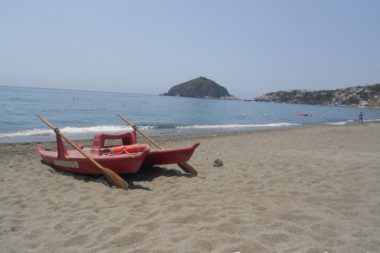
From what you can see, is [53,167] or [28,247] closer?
[28,247]

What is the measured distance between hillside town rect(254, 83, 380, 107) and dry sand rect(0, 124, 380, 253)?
121066mm

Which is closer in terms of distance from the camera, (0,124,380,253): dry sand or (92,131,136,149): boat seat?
(0,124,380,253): dry sand

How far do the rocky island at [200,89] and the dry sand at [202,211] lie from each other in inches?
6791

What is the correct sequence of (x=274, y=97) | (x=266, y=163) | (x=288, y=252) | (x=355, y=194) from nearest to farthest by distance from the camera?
(x=288, y=252)
(x=355, y=194)
(x=266, y=163)
(x=274, y=97)

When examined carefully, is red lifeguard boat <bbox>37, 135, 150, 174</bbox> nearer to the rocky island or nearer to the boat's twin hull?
the boat's twin hull

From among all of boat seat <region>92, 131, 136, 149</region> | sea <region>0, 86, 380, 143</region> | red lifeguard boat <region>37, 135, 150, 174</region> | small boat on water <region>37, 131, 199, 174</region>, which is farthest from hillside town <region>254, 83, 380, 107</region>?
red lifeguard boat <region>37, 135, 150, 174</region>

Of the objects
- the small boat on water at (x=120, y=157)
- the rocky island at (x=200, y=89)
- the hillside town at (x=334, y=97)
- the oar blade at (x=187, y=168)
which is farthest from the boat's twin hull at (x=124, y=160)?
the rocky island at (x=200, y=89)

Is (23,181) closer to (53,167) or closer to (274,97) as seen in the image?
(53,167)

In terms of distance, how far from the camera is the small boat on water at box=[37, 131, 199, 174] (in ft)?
22.0

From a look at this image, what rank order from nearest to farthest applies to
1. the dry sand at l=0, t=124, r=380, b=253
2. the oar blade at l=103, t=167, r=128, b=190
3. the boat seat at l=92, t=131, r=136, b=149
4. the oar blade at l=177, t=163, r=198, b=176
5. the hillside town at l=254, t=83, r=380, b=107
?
the dry sand at l=0, t=124, r=380, b=253 < the oar blade at l=103, t=167, r=128, b=190 < the oar blade at l=177, t=163, r=198, b=176 < the boat seat at l=92, t=131, r=136, b=149 < the hillside town at l=254, t=83, r=380, b=107

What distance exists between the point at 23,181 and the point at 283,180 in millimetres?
5022

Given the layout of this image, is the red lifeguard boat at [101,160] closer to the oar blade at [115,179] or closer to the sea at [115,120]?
the oar blade at [115,179]

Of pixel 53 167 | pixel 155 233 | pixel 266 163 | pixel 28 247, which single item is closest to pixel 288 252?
pixel 155 233

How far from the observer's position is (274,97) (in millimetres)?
173500
